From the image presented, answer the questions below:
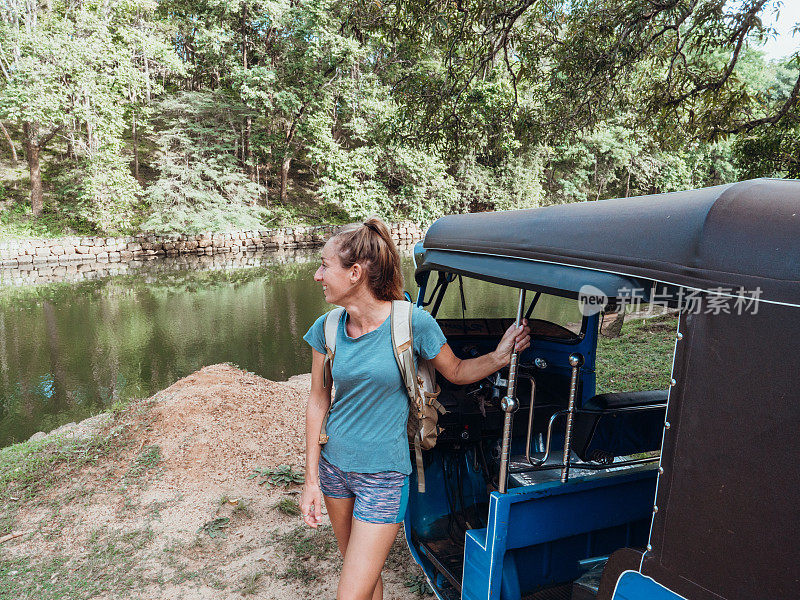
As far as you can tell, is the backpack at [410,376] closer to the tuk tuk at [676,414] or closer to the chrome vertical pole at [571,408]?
the tuk tuk at [676,414]

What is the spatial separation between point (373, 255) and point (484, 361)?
0.63 meters

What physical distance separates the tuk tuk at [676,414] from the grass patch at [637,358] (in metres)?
3.26

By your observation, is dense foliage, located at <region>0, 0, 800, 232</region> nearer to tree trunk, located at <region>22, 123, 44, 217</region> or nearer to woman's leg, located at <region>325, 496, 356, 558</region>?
tree trunk, located at <region>22, 123, 44, 217</region>

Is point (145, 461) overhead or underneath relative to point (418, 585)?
underneath

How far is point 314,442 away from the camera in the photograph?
2418mm

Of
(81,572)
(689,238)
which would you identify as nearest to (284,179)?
(81,572)

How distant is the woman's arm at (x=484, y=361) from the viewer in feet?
7.48

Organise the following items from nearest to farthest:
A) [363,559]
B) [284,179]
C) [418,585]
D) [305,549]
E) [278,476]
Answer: [363,559], [418,585], [305,549], [278,476], [284,179]

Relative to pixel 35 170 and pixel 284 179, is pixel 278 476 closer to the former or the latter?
pixel 35 170

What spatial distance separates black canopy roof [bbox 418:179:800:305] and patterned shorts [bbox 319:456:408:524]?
102 cm

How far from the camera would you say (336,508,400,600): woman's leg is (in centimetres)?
218

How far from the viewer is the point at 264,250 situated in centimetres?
2769

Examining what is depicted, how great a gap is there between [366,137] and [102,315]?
683 inches

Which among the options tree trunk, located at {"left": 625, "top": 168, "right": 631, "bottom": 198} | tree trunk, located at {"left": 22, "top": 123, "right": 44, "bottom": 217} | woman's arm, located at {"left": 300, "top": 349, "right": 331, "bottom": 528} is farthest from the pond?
tree trunk, located at {"left": 625, "top": 168, "right": 631, "bottom": 198}
